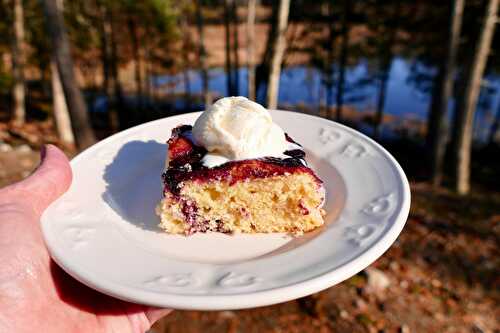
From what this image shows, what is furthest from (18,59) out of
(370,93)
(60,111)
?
(370,93)

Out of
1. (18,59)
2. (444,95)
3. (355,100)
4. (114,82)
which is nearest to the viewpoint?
(444,95)

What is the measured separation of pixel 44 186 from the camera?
269cm

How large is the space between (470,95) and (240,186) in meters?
8.71

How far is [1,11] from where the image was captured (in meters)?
17.5

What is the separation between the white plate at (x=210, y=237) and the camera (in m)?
1.94

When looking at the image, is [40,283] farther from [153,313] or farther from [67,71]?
[67,71]

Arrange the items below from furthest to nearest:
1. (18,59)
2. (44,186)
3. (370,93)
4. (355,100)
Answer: (370,93), (355,100), (18,59), (44,186)

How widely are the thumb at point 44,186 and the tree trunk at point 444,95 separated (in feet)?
29.9

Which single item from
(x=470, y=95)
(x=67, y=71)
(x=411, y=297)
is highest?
(x=67, y=71)

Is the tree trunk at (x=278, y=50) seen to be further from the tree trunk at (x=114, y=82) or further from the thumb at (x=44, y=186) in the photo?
the tree trunk at (x=114, y=82)

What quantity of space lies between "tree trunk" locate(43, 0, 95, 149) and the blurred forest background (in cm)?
3

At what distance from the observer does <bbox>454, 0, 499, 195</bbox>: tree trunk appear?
837 cm

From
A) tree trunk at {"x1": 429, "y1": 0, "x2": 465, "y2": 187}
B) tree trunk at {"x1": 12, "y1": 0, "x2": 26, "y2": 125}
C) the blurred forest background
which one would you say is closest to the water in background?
the blurred forest background

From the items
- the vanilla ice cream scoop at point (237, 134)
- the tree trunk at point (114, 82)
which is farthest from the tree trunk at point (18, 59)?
the vanilla ice cream scoop at point (237, 134)
